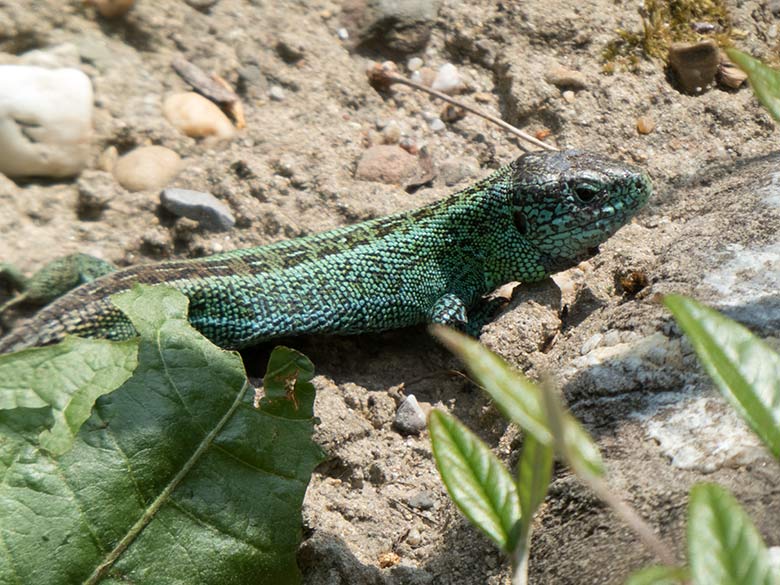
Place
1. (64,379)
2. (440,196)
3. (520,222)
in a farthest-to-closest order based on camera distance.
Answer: (440,196)
(520,222)
(64,379)

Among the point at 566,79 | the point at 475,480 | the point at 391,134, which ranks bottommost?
the point at 391,134

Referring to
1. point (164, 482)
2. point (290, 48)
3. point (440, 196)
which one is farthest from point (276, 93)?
point (164, 482)

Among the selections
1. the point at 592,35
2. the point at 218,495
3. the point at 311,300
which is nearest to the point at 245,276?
the point at 311,300

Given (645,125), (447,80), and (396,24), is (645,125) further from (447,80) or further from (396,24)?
(396,24)

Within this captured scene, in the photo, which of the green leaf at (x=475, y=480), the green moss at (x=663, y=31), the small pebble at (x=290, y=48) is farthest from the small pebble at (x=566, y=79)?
the green leaf at (x=475, y=480)

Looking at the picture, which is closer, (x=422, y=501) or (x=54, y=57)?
(x=422, y=501)

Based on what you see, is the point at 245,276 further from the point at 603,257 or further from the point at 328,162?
the point at 603,257

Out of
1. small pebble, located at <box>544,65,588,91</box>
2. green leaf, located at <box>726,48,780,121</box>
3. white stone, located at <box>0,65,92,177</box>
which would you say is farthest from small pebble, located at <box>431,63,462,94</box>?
Answer: green leaf, located at <box>726,48,780,121</box>
